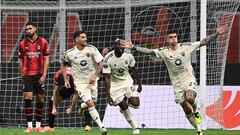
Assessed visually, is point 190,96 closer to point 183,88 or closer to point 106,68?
point 183,88

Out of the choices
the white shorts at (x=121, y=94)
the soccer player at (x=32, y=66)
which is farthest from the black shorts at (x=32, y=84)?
the white shorts at (x=121, y=94)

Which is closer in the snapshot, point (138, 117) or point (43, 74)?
point (43, 74)

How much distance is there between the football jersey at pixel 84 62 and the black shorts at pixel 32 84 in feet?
4.23

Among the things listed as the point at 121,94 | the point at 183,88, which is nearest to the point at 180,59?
the point at 183,88

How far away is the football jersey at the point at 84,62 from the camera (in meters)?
17.1

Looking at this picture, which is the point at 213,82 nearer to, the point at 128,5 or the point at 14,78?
the point at 128,5

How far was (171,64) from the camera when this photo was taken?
1678 centimetres

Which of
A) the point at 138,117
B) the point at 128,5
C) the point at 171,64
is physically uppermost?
the point at 128,5

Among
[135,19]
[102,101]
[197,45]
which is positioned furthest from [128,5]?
[197,45]

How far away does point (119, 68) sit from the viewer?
18.2 meters

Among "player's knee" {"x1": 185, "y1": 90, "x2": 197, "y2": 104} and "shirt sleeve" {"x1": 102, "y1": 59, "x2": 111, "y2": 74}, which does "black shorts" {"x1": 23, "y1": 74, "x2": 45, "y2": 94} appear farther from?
"player's knee" {"x1": 185, "y1": 90, "x2": 197, "y2": 104}

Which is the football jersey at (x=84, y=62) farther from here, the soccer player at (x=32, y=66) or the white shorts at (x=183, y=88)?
the white shorts at (x=183, y=88)

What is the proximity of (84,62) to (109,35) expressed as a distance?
622 centimetres

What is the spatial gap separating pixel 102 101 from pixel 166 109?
1791 mm
